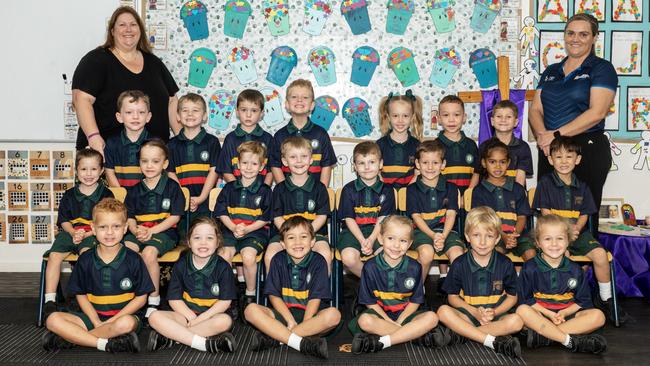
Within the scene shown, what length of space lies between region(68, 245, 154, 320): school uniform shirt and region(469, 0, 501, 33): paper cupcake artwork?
2.90 metres

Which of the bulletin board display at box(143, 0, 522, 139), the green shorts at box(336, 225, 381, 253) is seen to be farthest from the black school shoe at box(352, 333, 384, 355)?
the bulletin board display at box(143, 0, 522, 139)

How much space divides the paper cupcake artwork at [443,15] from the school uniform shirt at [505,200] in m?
1.34

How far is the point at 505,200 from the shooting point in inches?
153

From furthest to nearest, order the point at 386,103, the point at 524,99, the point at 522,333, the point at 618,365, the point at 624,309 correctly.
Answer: the point at 524,99, the point at 386,103, the point at 624,309, the point at 522,333, the point at 618,365

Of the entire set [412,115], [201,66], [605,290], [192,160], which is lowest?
[605,290]

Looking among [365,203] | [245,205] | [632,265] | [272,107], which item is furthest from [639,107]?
[245,205]

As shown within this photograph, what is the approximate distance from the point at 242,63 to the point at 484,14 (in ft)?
5.80

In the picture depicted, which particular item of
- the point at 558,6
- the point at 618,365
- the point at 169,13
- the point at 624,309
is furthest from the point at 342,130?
the point at 618,365

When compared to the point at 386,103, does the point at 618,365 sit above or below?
below

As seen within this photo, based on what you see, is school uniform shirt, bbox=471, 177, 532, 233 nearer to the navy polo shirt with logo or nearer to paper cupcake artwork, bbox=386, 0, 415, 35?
the navy polo shirt with logo

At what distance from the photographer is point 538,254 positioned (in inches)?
135

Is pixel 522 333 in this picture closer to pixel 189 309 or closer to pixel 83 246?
pixel 189 309

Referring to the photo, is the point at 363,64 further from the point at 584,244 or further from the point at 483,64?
the point at 584,244

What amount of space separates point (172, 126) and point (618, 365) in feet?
10.1
